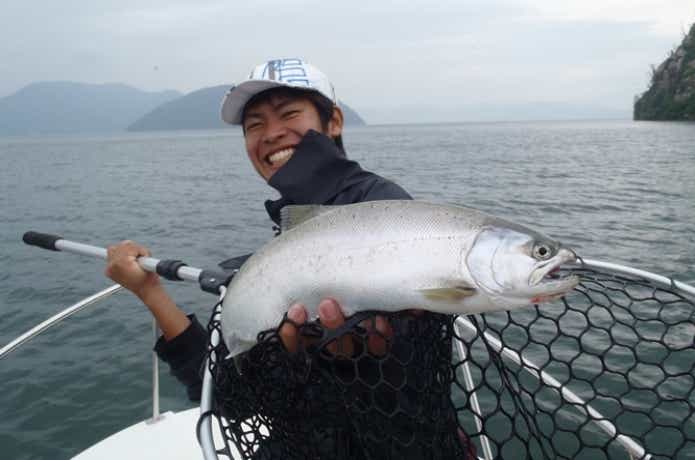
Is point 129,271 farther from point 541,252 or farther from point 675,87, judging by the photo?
point 675,87

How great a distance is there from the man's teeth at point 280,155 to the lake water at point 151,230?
5.33m

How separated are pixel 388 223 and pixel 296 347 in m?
0.71

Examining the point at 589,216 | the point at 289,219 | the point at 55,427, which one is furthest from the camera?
the point at 589,216

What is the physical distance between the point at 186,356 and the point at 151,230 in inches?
748

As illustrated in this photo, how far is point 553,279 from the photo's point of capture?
87.0 inches

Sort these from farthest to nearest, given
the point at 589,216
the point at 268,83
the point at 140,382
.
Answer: the point at 589,216 → the point at 140,382 → the point at 268,83

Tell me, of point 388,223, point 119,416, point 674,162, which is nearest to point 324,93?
point 388,223

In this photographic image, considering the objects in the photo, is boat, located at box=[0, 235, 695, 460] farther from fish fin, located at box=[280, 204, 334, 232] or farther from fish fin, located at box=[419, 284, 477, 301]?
fish fin, located at box=[280, 204, 334, 232]

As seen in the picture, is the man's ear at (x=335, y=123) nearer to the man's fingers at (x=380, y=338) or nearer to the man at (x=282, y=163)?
the man at (x=282, y=163)

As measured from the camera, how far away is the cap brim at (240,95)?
3.32 m

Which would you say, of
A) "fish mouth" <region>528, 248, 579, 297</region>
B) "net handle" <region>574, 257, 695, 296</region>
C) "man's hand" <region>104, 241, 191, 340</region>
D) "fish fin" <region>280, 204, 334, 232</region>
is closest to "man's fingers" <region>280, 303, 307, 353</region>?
"fish fin" <region>280, 204, 334, 232</region>

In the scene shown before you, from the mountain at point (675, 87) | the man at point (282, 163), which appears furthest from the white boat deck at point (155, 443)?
the mountain at point (675, 87)

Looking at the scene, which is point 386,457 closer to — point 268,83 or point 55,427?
point 268,83

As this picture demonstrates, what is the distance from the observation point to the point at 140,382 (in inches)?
331
